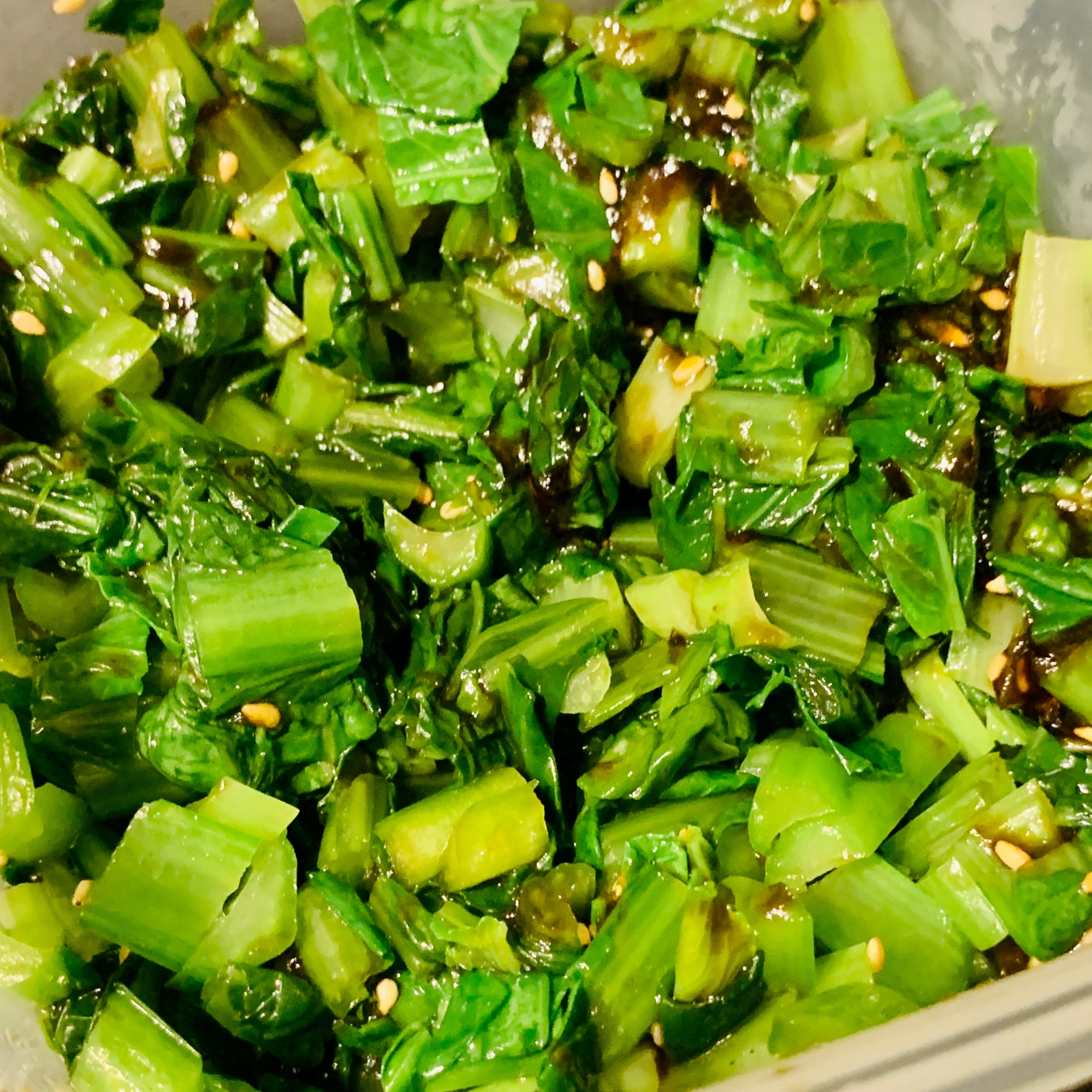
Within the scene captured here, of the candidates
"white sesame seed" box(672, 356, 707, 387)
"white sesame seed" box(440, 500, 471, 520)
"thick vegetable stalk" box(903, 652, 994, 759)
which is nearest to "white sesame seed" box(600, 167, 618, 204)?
"white sesame seed" box(672, 356, 707, 387)

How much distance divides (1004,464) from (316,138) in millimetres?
1272

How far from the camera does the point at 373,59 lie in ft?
5.06

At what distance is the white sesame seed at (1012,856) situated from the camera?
130 cm

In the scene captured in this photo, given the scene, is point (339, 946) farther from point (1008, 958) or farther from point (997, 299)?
point (997, 299)

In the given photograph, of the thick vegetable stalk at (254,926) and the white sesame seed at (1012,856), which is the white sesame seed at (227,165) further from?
the white sesame seed at (1012,856)

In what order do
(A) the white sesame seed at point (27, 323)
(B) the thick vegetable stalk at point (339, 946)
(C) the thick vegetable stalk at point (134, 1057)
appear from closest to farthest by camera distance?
1. (C) the thick vegetable stalk at point (134, 1057)
2. (B) the thick vegetable stalk at point (339, 946)
3. (A) the white sesame seed at point (27, 323)

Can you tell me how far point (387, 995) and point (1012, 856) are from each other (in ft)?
2.86

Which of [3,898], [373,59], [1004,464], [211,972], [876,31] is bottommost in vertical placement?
[211,972]

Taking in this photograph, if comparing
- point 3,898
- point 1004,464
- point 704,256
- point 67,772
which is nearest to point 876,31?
point 704,256

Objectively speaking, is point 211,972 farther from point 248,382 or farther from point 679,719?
point 248,382

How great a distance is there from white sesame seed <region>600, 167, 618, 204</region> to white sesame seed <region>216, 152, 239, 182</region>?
0.61 m

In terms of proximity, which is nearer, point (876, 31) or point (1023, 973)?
point (1023, 973)

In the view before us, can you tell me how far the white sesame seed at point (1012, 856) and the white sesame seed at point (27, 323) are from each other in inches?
63.7

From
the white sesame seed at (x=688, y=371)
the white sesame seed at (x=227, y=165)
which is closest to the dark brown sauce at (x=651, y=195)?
the white sesame seed at (x=688, y=371)
